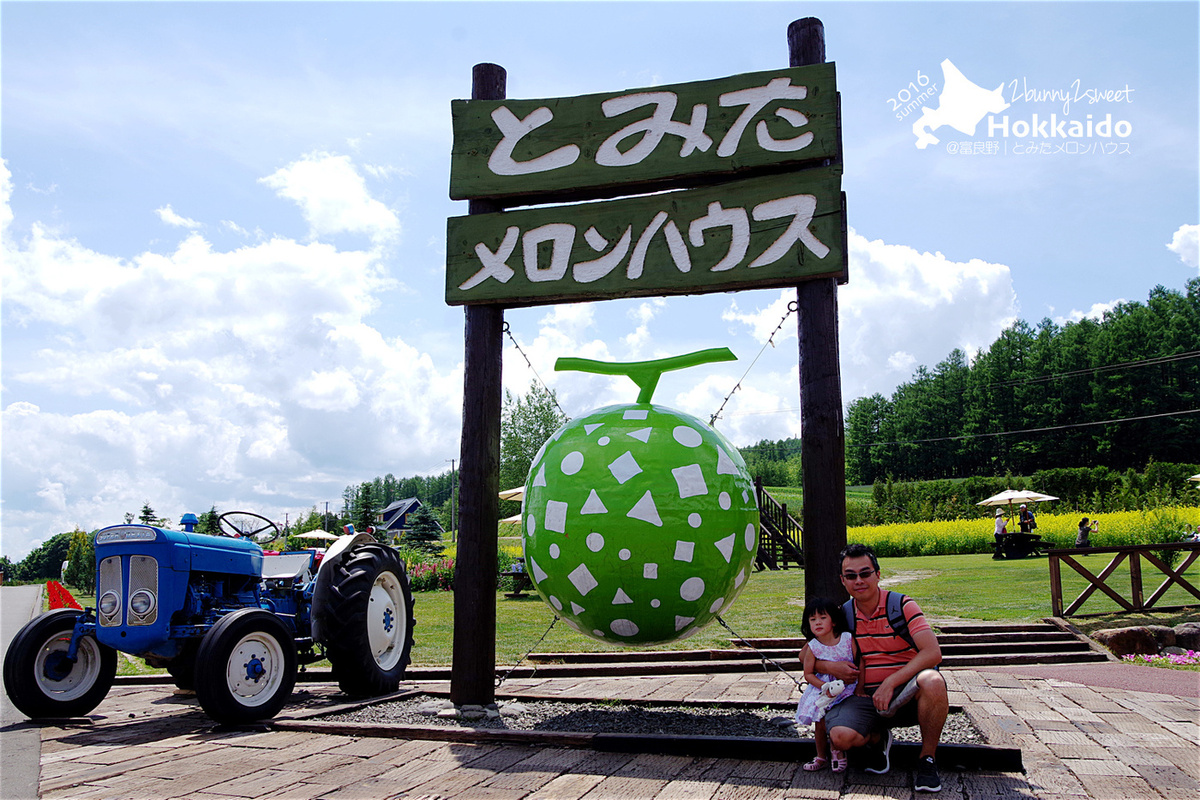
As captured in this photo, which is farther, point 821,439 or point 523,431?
point 523,431

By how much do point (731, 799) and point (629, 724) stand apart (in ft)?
5.70

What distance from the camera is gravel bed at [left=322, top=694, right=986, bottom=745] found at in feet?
15.4

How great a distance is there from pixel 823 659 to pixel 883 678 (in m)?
0.28

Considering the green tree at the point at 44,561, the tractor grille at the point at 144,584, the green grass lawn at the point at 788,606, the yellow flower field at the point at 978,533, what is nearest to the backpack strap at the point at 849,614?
the green grass lawn at the point at 788,606

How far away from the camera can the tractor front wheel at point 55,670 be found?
602 centimetres

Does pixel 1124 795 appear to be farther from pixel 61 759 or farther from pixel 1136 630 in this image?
pixel 1136 630

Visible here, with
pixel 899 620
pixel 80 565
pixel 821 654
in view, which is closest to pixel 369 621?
pixel 821 654

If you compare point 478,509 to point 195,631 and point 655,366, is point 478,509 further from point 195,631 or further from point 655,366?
point 195,631

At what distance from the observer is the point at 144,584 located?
20.1 ft

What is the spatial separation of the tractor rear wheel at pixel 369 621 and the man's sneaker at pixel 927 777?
4.58 meters

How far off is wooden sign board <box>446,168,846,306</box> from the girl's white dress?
225 cm

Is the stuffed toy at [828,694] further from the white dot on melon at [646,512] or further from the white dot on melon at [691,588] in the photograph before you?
the white dot on melon at [646,512]

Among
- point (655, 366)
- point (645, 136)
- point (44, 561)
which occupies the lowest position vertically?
point (44, 561)

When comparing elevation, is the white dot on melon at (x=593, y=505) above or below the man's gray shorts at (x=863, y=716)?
above
